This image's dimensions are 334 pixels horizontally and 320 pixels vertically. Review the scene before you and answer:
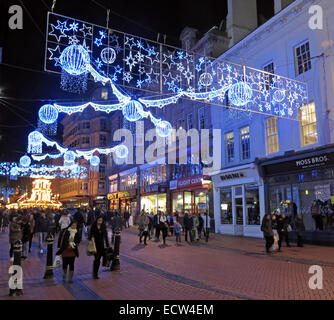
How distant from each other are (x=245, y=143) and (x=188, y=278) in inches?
574

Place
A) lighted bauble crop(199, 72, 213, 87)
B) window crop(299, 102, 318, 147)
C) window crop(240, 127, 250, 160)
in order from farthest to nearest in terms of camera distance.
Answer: window crop(240, 127, 250, 160) → window crop(299, 102, 318, 147) → lighted bauble crop(199, 72, 213, 87)

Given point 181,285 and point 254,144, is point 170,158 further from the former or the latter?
point 181,285

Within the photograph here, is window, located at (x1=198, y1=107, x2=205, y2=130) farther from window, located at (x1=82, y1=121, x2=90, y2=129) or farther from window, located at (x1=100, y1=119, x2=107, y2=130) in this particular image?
window, located at (x1=82, y1=121, x2=90, y2=129)

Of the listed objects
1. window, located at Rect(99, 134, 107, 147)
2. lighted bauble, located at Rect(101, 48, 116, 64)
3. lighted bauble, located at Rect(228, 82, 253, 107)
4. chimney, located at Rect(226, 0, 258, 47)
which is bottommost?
lighted bauble, located at Rect(228, 82, 253, 107)

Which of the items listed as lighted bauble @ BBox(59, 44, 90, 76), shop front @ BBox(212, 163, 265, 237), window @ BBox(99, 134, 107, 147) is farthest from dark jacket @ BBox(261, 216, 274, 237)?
window @ BBox(99, 134, 107, 147)

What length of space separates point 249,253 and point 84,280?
7695 millimetres

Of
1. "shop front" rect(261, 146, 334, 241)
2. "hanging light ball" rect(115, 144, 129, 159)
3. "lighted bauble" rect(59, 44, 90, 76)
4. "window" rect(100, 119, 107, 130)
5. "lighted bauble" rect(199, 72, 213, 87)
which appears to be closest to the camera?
"lighted bauble" rect(59, 44, 90, 76)

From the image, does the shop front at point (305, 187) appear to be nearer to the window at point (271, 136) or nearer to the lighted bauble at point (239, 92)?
the window at point (271, 136)

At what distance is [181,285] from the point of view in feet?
24.5

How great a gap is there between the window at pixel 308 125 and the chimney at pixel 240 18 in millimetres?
8832

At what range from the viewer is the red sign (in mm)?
25184

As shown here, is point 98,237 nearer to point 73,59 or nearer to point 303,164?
point 73,59
